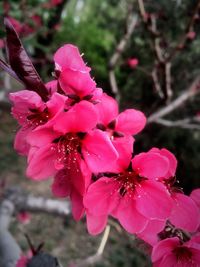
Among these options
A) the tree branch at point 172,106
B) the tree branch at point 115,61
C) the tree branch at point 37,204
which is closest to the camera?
the tree branch at point 37,204

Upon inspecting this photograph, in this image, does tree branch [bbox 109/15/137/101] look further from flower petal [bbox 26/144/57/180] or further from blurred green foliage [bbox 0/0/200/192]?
flower petal [bbox 26/144/57/180]

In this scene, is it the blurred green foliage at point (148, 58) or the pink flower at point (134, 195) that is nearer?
the pink flower at point (134, 195)

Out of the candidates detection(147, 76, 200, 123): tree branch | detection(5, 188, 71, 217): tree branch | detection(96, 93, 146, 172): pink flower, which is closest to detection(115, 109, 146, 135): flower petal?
detection(96, 93, 146, 172): pink flower

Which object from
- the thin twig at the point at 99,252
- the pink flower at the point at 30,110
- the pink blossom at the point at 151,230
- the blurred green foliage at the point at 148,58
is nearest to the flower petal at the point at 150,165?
the pink blossom at the point at 151,230

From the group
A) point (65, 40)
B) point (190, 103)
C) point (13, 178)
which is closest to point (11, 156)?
point (13, 178)

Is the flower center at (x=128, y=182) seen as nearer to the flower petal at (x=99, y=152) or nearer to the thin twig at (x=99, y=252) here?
the flower petal at (x=99, y=152)

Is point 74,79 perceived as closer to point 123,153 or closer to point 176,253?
point 123,153

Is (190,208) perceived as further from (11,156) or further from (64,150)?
(11,156)

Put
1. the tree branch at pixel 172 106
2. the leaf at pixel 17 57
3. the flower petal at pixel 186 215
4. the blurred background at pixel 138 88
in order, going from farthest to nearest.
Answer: the blurred background at pixel 138 88, the tree branch at pixel 172 106, the flower petal at pixel 186 215, the leaf at pixel 17 57
